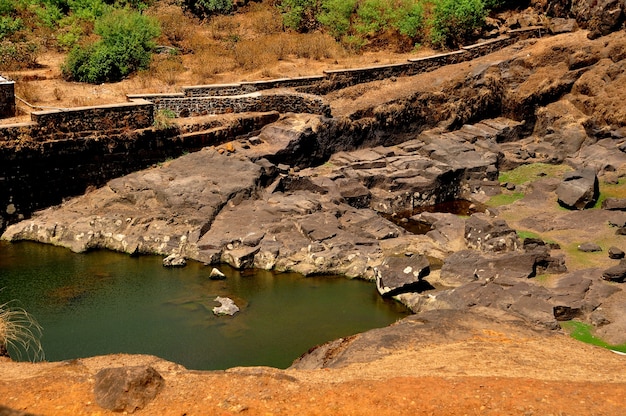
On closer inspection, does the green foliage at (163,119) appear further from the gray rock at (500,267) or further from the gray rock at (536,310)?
Answer: the gray rock at (536,310)

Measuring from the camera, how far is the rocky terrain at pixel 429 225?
10297 millimetres

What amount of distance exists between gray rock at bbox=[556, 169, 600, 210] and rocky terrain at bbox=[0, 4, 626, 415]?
0.05m

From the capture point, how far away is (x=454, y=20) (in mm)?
31531

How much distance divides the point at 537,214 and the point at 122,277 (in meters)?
12.0

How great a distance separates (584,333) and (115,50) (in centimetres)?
1962

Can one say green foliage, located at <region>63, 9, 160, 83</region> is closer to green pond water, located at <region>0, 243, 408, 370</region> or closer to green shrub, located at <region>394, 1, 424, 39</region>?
green pond water, located at <region>0, 243, 408, 370</region>

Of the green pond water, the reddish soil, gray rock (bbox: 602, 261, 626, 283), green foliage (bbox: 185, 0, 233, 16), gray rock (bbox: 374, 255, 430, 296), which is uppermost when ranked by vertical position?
green foliage (bbox: 185, 0, 233, 16)

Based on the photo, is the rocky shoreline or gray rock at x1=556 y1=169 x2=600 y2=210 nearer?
the rocky shoreline

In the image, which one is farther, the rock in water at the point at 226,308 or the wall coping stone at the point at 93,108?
the wall coping stone at the point at 93,108

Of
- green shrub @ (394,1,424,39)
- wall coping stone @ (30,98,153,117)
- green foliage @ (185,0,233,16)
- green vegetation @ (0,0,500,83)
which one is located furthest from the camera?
green foliage @ (185,0,233,16)

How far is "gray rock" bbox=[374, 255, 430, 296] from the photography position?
1759 cm

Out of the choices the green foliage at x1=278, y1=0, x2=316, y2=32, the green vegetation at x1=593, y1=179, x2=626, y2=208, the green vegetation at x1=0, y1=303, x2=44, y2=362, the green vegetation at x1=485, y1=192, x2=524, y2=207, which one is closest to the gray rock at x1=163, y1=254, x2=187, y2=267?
the green vegetation at x1=0, y1=303, x2=44, y2=362

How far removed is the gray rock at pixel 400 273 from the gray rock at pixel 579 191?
21.5ft

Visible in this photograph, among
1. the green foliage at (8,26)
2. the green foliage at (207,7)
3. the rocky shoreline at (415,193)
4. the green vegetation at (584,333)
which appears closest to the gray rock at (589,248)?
the rocky shoreline at (415,193)
